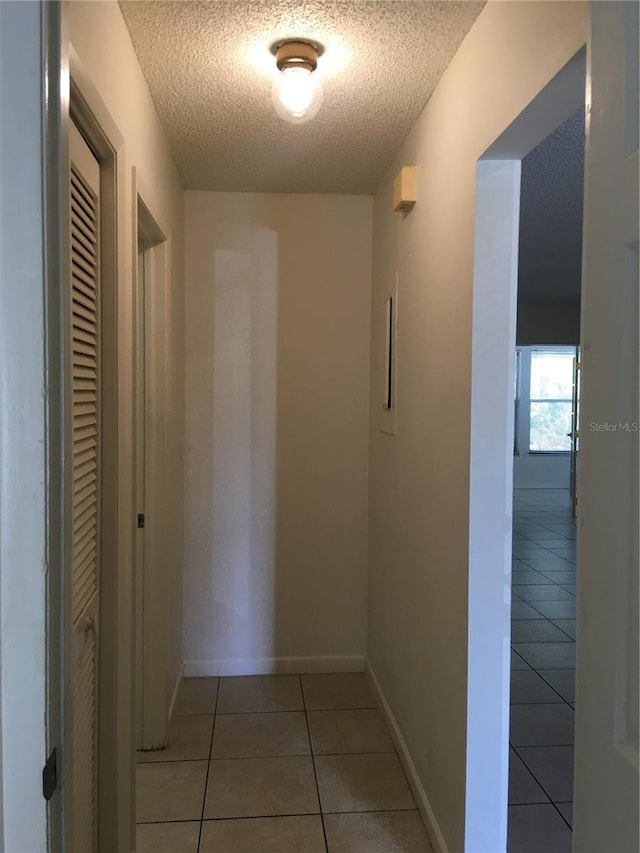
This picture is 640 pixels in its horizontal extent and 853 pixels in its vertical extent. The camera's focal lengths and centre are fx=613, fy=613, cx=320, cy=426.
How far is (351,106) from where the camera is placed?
6.90 feet

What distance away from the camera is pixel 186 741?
100 inches

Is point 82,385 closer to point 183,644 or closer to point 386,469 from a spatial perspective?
point 386,469

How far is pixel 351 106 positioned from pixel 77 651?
1.88 metres

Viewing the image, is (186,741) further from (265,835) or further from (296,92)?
(296,92)

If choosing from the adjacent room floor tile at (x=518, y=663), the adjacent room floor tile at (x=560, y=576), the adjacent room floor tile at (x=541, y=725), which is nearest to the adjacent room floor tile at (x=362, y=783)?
the adjacent room floor tile at (x=541, y=725)

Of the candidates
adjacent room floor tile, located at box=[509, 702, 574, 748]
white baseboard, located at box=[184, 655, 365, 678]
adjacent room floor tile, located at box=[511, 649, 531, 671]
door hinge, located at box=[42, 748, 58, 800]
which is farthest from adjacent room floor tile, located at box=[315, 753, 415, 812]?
door hinge, located at box=[42, 748, 58, 800]

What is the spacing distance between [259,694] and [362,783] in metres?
0.82

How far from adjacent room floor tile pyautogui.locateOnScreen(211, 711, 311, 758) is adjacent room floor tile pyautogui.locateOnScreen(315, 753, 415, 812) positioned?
0.16 m

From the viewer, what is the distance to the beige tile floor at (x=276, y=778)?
6.53ft

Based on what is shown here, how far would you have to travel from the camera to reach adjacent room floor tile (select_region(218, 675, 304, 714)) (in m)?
2.82

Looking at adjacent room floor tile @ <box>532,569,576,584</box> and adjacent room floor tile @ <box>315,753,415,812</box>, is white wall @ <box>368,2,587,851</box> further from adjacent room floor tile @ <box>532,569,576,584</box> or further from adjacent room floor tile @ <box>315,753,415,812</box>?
adjacent room floor tile @ <box>532,569,576,584</box>

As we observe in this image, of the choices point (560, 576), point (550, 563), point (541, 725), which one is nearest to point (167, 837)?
point (541, 725)

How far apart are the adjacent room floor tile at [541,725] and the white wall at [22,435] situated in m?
2.30

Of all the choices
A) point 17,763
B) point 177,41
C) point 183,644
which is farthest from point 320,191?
point 17,763
